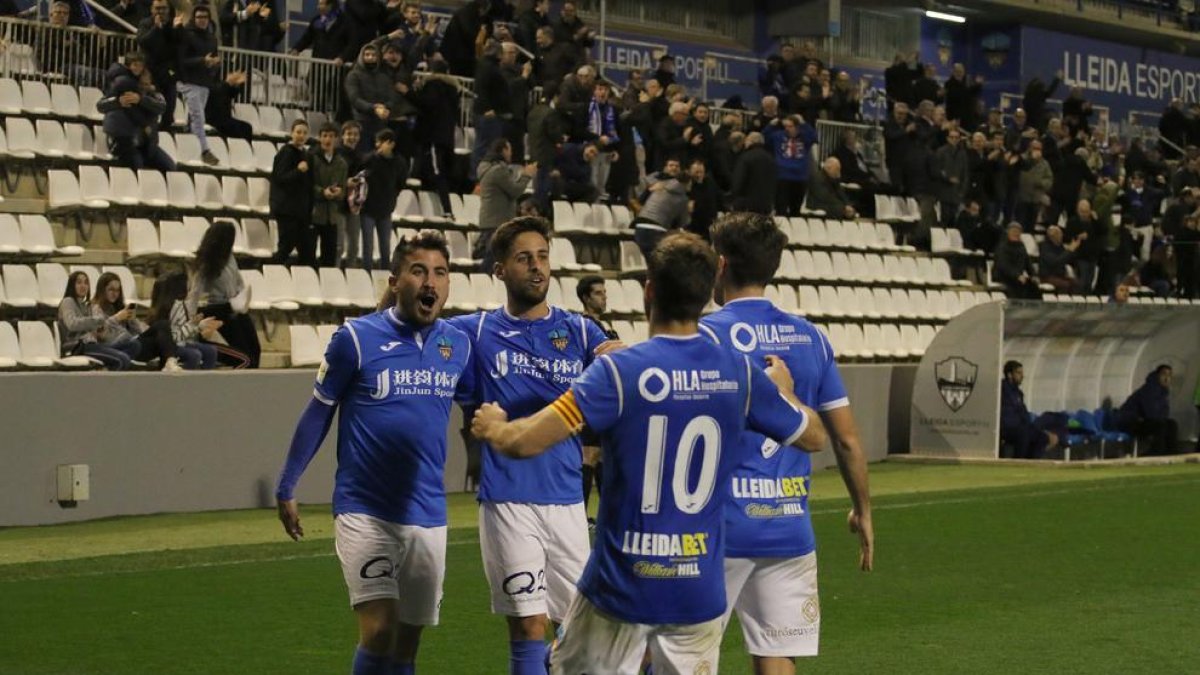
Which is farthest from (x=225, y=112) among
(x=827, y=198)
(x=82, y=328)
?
(x=827, y=198)

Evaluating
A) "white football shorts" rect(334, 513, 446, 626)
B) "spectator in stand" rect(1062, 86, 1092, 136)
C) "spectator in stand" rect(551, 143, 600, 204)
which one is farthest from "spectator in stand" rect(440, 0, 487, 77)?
"white football shorts" rect(334, 513, 446, 626)

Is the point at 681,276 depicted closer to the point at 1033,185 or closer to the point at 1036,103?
the point at 1033,185

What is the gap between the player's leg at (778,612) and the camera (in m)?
6.85

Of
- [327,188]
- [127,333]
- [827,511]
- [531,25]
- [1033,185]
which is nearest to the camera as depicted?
[127,333]

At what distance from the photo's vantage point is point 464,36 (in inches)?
1032

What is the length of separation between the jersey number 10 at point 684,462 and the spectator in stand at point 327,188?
15511mm

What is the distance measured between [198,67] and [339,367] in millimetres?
14972

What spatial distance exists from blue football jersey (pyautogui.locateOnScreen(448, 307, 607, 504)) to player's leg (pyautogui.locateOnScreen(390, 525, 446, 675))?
1.11ft

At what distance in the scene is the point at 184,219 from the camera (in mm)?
20672

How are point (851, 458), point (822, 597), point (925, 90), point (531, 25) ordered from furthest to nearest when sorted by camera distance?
point (925, 90) → point (531, 25) → point (822, 597) → point (851, 458)

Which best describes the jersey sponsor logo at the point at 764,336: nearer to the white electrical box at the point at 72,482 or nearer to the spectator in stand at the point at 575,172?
the white electrical box at the point at 72,482

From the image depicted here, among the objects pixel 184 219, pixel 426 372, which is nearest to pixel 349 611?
pixel 426 372

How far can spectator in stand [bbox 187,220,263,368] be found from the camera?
697 inches

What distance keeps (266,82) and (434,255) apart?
1772 cm
